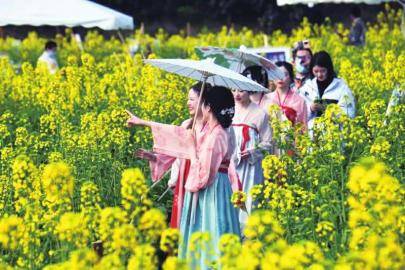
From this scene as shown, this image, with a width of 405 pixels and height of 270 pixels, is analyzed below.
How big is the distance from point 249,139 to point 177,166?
1250 mm

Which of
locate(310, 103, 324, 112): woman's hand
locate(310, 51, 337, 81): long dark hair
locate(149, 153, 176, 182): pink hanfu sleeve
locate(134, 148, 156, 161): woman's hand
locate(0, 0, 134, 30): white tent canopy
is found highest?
locate(0, 0, 134, 30): white tent canopy

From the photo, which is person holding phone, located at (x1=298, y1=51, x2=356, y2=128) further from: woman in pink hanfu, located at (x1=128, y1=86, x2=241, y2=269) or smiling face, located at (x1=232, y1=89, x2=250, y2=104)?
woman in pink hanfu, located at (x1=128, y1=86, x2=241, y2=269)

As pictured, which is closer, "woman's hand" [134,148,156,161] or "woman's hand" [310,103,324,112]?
"woman's hand" [134,148,156,161]

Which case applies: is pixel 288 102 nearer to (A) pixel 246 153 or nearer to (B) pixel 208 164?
(A) pixel 246 153

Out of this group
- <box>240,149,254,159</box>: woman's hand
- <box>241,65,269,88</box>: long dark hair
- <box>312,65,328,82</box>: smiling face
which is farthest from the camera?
<box>312,65,328,82</box>: smiling face

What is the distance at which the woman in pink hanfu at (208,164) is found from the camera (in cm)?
595

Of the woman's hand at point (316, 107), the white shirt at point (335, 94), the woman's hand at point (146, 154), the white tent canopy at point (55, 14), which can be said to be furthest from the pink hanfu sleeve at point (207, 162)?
the white tent canopy at point (55, 14)

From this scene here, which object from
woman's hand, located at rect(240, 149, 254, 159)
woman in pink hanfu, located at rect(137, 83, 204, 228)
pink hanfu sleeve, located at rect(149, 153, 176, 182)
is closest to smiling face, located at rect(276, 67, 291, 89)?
woman's hand, located at rect(240, 149, 254, 159)

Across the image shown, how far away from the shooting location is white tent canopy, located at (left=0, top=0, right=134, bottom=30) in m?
13.3

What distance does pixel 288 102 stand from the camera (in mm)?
8375

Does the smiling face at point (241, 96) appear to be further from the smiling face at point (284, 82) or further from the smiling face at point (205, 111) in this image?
the smiling face at point (205, 111)

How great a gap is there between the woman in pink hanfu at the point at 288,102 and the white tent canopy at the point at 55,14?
5.33 meters

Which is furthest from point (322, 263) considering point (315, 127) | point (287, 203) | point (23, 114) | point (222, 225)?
point (23, 114)

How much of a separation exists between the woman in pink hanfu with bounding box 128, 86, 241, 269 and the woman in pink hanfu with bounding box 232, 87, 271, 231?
4.00ft
